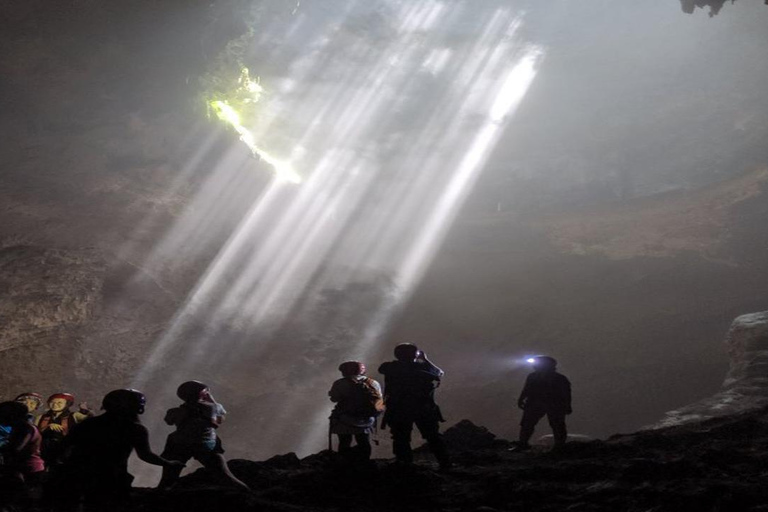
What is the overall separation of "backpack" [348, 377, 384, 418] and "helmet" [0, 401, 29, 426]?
3212 mm

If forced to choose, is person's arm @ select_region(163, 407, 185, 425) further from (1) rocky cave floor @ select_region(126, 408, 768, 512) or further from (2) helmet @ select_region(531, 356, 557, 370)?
(2) helmet @ select_region(531, 356, 557, 370)

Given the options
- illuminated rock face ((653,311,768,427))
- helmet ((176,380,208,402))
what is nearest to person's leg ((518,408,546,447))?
illuminated rock face ((653,311,768,427))

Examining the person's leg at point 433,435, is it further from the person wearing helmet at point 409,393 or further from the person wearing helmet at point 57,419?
the person wearing helmet at point 57,419

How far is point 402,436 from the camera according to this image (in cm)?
578

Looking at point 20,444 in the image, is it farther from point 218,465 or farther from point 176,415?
point 218,465

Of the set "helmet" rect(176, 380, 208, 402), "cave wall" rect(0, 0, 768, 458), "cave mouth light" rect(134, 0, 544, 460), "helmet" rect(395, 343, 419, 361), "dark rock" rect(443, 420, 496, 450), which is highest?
"cave mouth light" rect(134, 0, 544, 460)

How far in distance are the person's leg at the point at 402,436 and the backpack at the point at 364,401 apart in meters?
0.24

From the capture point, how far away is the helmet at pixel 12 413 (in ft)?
15.6

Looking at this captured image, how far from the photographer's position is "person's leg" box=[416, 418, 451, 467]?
5.65 metres

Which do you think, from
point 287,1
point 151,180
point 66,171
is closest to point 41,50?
point 66,171

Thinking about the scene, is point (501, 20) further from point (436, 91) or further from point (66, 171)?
point (66, 171)

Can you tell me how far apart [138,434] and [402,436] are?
2.88 m

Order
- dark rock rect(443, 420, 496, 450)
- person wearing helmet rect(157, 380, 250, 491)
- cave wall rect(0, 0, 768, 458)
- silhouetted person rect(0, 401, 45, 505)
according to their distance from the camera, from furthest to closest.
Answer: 1. cave wall rect(0, 0, 768, 458)
2. dark rock rect(443, 420, 496, 450)
3. person wearing helmet rect(157, 380, 250, 491)
4. silhouetted person rect(0, 401, 45, 505)

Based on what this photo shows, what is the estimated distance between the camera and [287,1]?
20734 millimetres
